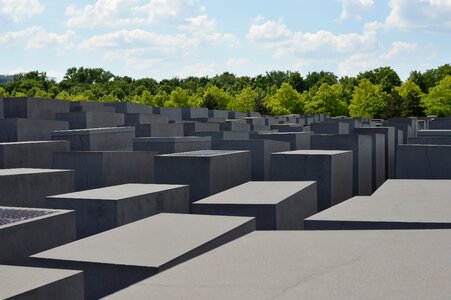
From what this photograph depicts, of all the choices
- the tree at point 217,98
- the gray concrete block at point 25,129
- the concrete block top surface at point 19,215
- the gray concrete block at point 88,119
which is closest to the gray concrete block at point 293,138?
the gray concrete block at point 88,119

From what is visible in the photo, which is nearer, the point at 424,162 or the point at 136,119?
the point at 424,162

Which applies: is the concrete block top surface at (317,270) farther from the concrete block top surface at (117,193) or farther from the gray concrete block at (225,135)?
the gray concrete block at (225,135)

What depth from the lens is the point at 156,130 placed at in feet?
65.3

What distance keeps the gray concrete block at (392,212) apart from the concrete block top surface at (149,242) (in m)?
1.13

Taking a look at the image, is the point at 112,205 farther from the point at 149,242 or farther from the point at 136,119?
the point at 136,119

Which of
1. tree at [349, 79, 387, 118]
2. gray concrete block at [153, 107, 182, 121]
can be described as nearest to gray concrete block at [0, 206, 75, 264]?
gray concrete block at [153, 107, 182, 121]

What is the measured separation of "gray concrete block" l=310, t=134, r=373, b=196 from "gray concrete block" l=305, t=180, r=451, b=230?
5346mm

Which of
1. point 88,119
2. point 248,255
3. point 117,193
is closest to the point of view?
point 248,255

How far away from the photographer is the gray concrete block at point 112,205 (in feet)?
29.4

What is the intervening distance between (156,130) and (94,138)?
144 inches

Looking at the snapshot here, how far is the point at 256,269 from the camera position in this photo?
4293 mm

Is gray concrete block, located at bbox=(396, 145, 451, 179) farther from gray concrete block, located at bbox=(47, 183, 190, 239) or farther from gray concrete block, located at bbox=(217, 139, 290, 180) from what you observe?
gray concrete block, located at bbox=(47, 183, 190, 239)

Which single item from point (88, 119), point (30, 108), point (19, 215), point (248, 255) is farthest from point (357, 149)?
point (30, 108)

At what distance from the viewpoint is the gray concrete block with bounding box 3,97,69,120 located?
2123 cm
